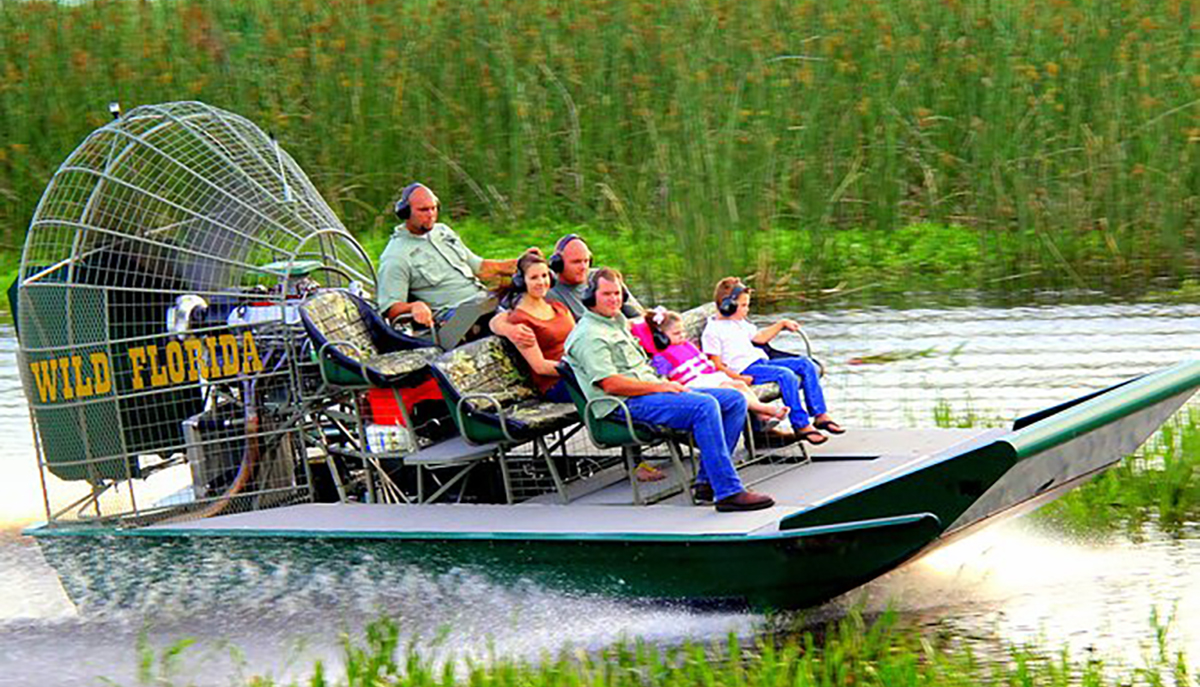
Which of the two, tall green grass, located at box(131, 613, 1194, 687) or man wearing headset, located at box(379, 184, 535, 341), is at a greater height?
man wearing headset, located at box(379, 184, 535, 341)

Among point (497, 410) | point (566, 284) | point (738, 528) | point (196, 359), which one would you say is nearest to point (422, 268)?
point (566, 284)

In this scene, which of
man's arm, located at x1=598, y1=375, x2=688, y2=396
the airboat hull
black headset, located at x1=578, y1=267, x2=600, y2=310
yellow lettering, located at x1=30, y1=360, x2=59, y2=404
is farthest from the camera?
yellow lettering, located at x1=30, y1=360, x2=59, y2=404

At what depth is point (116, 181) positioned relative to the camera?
29.2 feet

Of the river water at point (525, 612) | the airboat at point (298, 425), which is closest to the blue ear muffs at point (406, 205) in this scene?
the airboat at point (298, 425)

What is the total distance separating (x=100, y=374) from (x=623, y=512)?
2.65 metres

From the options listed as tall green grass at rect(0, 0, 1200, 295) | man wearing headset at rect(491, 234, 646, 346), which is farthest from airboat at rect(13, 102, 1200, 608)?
tall green grass at rect(0, 0, 1200, 295)

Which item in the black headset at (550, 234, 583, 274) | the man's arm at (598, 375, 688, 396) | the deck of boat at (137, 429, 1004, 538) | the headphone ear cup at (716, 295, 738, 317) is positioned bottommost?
the deck of boat at (137, 429, 1004, 538)

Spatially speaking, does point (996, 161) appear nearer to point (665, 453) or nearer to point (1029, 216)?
point (1029, 216)

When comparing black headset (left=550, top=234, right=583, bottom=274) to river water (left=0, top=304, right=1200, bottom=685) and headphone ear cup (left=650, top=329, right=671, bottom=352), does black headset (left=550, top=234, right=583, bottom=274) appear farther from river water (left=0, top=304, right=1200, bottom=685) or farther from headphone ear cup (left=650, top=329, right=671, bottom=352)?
river water (left=0, top=304, right=1200, bottom=685)

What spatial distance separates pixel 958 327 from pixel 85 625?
7.06m

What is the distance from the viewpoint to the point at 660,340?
856 centimetres

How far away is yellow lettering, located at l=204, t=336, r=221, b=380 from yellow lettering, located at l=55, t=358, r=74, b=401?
0.64m

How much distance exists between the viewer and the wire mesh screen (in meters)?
8.92

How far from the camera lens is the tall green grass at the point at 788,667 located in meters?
6.66
